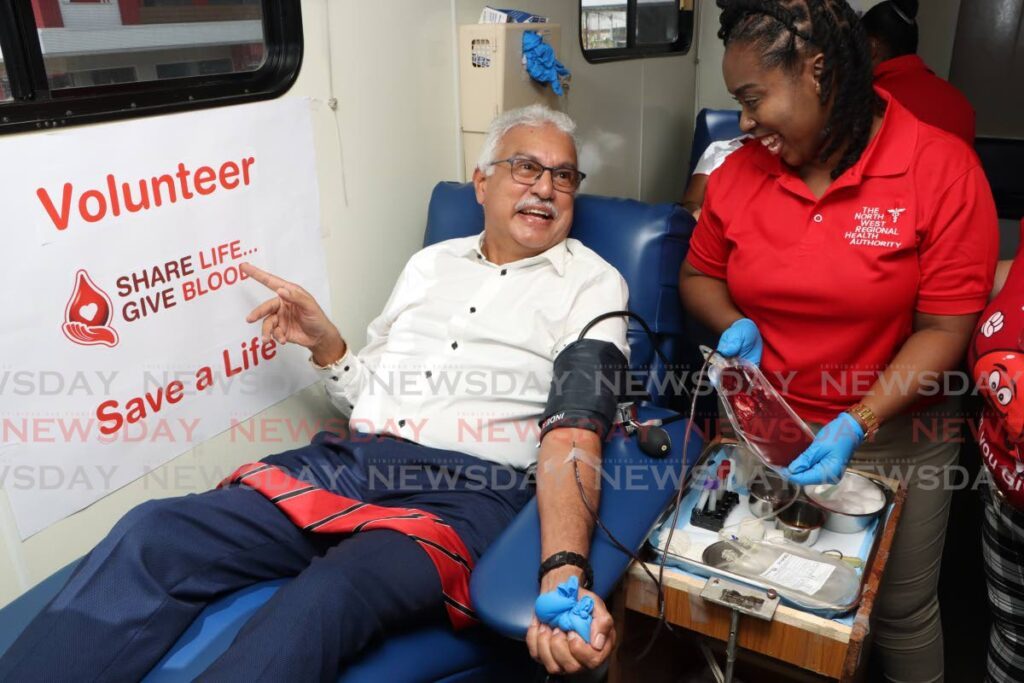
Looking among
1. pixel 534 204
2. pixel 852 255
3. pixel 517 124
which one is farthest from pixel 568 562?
pixel 517 124

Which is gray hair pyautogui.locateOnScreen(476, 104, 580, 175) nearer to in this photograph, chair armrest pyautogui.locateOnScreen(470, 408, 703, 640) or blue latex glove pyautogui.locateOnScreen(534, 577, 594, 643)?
chair armrest pyautogui.locateOnScreen(470, 408, 703, 640)

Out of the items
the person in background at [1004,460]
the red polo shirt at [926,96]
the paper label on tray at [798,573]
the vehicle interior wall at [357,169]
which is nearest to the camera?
the person in background at [1004,460]

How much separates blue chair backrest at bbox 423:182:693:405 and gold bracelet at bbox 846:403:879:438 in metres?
0.49

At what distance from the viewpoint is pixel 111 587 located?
1.21 m

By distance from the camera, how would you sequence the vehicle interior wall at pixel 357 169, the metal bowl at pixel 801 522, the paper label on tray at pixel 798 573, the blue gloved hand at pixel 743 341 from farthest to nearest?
the vehicle interior wall at pixel 357 169
the blue gloved hand at pixel 743 341
the metal bowl at pixel 801 522
the paper label on tray at pixel 798 573

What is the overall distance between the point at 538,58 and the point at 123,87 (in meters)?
1.13

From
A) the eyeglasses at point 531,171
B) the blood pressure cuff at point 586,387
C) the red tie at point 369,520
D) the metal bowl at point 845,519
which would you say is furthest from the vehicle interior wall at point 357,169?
the metal bowl at point 845,519

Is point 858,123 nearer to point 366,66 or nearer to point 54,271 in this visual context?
point 366,66

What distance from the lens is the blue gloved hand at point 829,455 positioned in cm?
130

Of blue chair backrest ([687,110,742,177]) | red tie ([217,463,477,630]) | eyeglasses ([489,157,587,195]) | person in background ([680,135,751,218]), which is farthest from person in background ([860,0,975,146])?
red tie ([217,463,477,630])

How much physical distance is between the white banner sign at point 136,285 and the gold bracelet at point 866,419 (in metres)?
1.24

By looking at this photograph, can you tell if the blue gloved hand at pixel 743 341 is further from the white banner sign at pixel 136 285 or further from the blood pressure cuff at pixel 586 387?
the white banner sign at pixel 136 285

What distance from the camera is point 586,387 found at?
1439 millimetres

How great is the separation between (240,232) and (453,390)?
576mm
